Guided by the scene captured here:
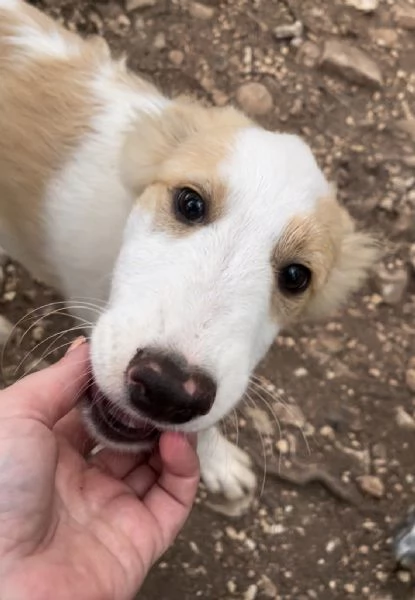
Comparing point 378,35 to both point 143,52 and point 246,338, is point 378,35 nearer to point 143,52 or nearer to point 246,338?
point 143,52

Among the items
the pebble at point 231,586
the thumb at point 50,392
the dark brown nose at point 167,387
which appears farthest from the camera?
the pebble at point 231,586

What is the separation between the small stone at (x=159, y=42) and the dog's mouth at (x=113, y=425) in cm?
213

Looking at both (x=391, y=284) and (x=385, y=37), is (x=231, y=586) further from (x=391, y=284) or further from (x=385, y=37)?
(x=385, y=37)

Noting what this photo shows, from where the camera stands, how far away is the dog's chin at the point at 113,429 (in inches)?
70.9

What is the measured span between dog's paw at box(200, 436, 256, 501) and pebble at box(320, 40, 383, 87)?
1.80m

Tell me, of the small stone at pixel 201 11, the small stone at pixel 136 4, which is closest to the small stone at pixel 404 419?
the small stone at pixel 201 11

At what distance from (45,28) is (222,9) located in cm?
148

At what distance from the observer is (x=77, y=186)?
2303 millimetres

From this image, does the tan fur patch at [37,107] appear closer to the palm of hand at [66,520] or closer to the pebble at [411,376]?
the palm of hand at [66,520]

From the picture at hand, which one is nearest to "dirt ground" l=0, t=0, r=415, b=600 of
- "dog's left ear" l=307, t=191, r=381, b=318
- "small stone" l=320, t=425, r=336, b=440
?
"small stone" l=320, t=425, r=336, b=440

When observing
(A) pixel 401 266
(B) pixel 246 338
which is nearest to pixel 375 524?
(A) pixel 401 266

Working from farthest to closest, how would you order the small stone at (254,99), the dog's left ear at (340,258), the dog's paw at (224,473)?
1. the small stone at (254,99)
2. the dog's paw at (224,473)
3. the dog's left ear at (340,258)

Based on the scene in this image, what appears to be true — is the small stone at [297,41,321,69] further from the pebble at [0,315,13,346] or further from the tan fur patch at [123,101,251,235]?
the pebble at [0,315,13,346]

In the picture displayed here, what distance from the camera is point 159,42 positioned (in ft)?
11.7
